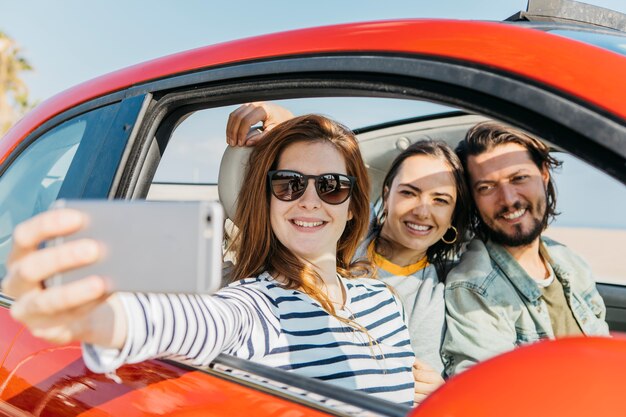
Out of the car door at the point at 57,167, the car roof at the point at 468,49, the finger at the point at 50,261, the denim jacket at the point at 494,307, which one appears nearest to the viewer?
the finger at the point at 50,261

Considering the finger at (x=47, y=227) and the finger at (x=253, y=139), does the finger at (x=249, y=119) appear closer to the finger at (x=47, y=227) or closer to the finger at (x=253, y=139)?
the finger at (x=253, y=139)

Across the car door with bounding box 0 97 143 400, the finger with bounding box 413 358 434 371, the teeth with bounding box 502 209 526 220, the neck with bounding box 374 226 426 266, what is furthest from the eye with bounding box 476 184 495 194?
the car door with bounding box 0 97 143 400

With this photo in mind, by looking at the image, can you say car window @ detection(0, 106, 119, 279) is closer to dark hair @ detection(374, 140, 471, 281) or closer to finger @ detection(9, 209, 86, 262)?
finger @ detection(9, 209, 86, 262)

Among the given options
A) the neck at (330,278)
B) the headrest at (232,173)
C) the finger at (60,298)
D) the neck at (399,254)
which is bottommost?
the finger at (60,298)

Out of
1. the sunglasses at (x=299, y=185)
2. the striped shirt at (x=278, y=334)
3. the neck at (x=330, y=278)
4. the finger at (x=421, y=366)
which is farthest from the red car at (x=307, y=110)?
the finger at (x=421, y=366)

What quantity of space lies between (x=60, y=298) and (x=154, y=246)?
0.15m

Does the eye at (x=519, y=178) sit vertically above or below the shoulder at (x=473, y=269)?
above

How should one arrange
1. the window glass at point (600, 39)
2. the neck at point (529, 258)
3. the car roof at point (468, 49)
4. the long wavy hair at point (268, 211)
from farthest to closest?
the neck at point (529, 258)
the long wavy hair at point (268, 211)
the window glass at point (600, 39)
the car roof at point (468, 49)

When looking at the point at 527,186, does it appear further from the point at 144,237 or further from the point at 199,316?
the point at 144,237

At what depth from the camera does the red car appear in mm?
907

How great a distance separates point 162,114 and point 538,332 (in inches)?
55.4

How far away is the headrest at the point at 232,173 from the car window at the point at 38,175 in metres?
0.40

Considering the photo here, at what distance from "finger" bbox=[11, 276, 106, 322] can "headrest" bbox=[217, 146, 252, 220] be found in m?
1.12

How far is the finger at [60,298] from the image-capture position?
831 mm
